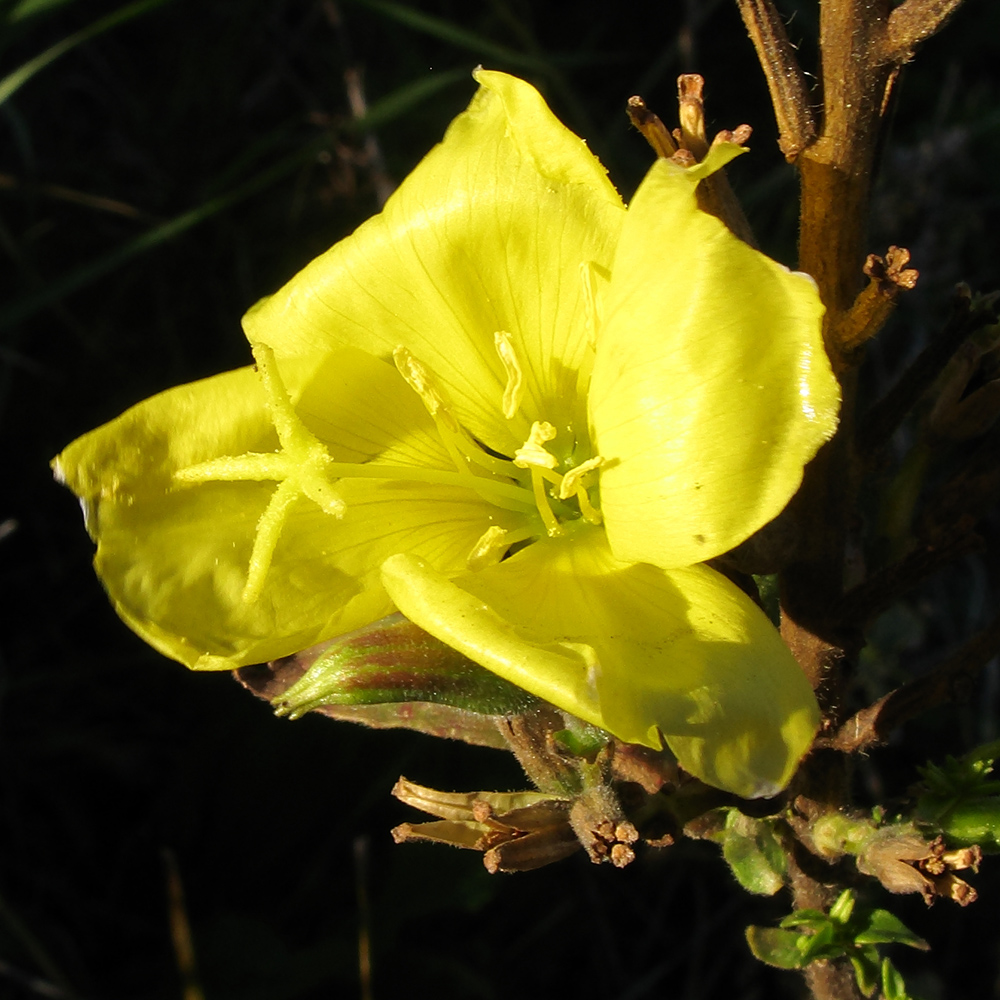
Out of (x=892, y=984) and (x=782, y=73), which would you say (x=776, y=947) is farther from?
(x=782, y=73)

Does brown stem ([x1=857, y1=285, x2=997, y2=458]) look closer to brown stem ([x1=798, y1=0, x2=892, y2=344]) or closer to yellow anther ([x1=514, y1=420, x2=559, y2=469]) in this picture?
brown stem ([x1=798, y1=0, x2=892, y2=344])

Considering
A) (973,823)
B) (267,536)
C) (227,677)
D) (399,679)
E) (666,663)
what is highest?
(267,536)

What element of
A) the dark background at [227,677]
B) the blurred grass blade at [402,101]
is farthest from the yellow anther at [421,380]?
the blurred grass blade at [402,101]

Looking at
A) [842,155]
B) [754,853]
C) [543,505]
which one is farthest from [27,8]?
[754,853]

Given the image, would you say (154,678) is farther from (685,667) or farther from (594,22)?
(594,22)

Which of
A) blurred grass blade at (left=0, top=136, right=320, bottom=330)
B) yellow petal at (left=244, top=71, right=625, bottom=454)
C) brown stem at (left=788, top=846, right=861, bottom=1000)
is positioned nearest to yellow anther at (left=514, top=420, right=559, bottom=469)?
yellow petal at (left=244, top=71, right=625, bottom=454)

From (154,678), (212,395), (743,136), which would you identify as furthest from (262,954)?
(743,136)
